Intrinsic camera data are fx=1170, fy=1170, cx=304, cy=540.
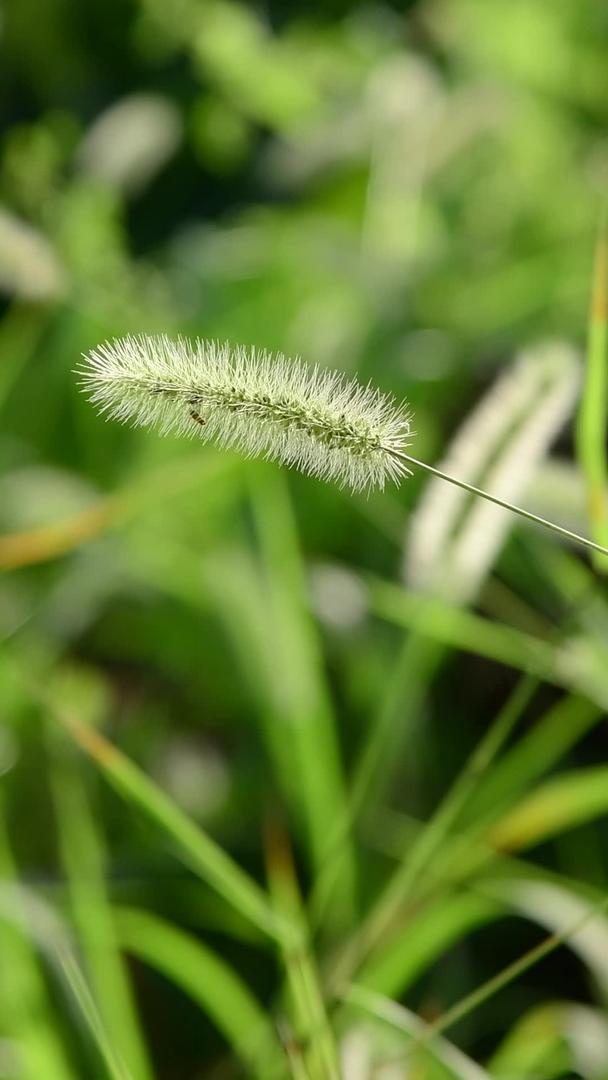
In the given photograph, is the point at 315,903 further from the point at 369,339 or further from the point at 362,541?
the point at 369,339

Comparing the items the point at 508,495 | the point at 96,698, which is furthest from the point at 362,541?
the point at 508,495

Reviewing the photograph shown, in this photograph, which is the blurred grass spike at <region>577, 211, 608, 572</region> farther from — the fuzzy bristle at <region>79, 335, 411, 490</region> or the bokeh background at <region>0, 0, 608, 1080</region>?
the fuzzy bristle at <region>79, 335, 411, 490</region>

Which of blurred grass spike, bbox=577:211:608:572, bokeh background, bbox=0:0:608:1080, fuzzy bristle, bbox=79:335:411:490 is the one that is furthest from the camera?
bokeh background, bbox=0:0:608:1080

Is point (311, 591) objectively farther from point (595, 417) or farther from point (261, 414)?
point (261, 414)

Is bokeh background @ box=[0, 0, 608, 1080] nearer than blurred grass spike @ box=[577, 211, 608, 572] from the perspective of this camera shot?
No

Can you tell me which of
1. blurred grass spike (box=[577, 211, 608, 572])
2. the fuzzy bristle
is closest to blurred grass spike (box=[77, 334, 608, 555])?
the fuzzy bristle

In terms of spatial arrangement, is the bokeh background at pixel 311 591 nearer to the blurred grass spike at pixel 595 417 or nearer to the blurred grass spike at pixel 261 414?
the blurred grass spike at pixel 595 417

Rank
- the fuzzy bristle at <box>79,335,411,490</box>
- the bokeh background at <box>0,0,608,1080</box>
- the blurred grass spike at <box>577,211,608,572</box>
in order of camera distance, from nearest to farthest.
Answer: the fuzzy bristle at <box>79,335,411,490</box> → the blurred grass spike at <box>577,211,608,572</box> → the bokeh background at <box>0,0,608,1080</box>

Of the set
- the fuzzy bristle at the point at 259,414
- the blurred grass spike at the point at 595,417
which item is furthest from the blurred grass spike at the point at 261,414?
the blurred grass spike at the point at 595,417

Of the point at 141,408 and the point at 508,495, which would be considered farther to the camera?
the point at 508,495
